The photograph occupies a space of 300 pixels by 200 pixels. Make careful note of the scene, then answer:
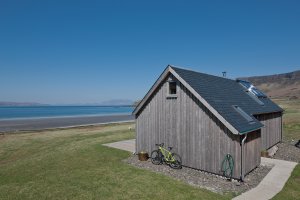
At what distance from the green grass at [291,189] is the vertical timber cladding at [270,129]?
21.2ft

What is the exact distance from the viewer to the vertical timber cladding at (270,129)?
68.1ft

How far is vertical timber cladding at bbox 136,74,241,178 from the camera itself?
14070mm

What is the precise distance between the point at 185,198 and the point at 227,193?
7.84ft

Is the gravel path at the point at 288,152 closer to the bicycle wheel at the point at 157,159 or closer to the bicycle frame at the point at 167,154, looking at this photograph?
the bicycle frame at the point at 167,154

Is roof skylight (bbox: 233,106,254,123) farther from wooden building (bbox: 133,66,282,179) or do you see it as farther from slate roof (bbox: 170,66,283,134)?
slate roof (bbox: 170,66,283,134)

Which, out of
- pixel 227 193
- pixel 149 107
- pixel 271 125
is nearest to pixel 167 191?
pixel 227 193

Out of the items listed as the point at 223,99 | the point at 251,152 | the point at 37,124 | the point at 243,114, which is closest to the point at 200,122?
the point at 223,99

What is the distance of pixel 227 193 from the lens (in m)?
11.8

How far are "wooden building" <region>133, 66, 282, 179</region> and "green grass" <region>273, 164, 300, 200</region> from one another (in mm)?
2282

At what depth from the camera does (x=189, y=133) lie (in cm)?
1575

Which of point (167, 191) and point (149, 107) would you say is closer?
point (167, 191)

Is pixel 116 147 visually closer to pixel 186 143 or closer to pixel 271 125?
pixel 186 143

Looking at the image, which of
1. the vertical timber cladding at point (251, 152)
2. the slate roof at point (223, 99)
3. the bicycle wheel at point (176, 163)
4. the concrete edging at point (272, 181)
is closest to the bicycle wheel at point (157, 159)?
the bicycle wheel at point (176, 163)

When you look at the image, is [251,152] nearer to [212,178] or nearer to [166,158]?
[212,178]
